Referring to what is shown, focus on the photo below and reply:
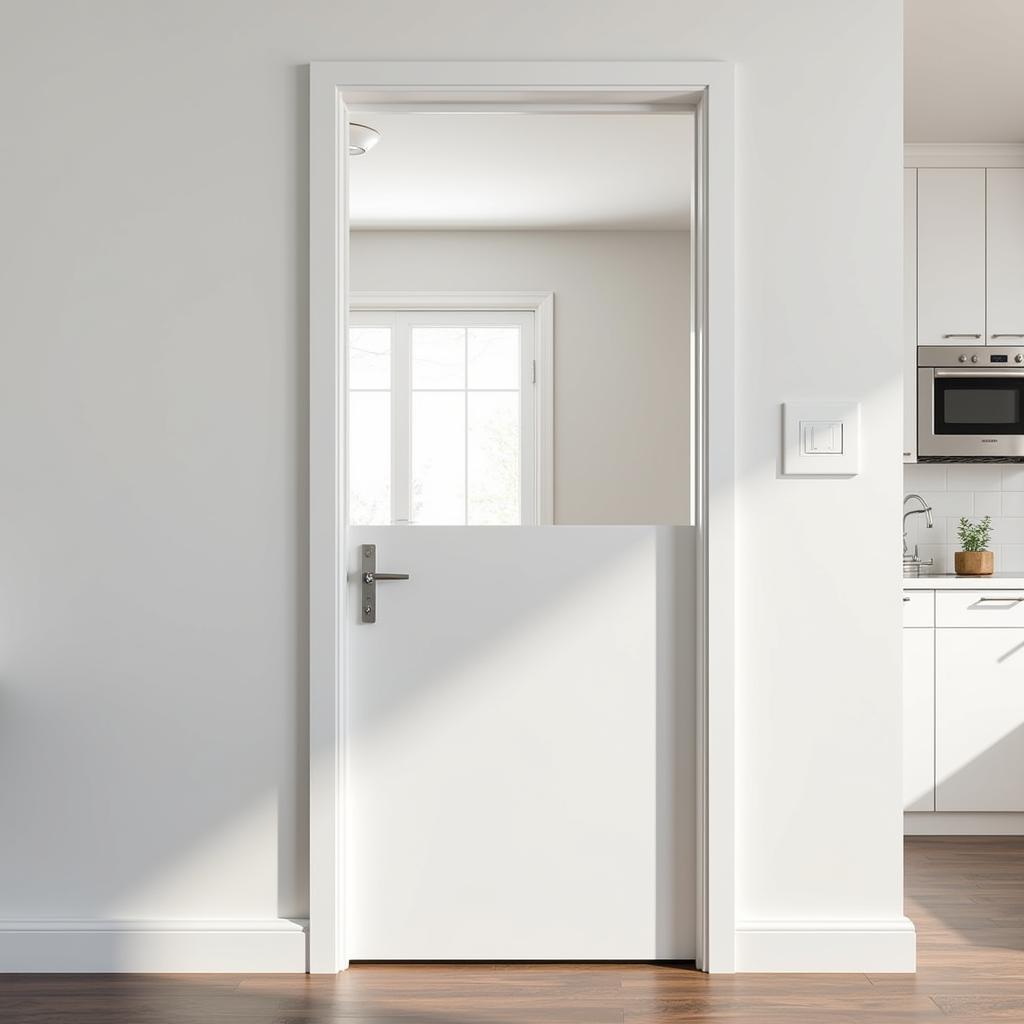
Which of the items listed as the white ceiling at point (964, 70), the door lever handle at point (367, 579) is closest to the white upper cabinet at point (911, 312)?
the white ceiling at point (964, 70)

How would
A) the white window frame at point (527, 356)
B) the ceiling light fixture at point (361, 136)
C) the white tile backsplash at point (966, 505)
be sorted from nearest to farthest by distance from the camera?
1. the ceiling light fixture at point (361, 136)
2. the white tile backsplash at point (966, 505)
3. the white window frame at point (527, 356)

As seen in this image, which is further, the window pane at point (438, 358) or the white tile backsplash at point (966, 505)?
the window pane at point (438, 358)

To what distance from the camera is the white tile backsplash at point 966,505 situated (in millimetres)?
4180

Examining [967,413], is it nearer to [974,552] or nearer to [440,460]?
[974,552]

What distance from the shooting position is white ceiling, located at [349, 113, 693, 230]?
146 inches

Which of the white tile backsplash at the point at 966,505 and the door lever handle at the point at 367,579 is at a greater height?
the white tile backsplash at the point at 966,505

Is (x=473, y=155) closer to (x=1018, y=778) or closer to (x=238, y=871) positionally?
(x=238, y=871)

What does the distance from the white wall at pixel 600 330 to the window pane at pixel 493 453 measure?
218mm

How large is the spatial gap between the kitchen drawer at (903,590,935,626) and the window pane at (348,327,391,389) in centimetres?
254

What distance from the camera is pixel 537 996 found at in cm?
224

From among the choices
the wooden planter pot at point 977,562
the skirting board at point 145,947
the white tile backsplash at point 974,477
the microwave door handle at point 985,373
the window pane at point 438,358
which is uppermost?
the window pane at point 438,358

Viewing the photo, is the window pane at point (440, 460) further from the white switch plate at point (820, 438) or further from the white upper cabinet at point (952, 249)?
the white switch plate at point (820, 438)

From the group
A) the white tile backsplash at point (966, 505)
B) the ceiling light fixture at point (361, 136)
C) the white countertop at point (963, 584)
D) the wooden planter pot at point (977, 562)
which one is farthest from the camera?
the white tile backsplash at point (966, 505)

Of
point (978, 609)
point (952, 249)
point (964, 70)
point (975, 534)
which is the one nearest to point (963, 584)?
point (978, 609)
